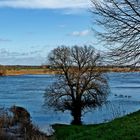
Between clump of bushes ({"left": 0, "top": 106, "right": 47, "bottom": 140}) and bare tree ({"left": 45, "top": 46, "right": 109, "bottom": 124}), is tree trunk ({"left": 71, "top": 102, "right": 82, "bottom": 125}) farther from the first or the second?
clump of bushes ({"left": 0, "top": 106, "right": 47, "bottom": 140})

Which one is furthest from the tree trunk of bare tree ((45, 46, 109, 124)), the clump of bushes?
the clump of bushes

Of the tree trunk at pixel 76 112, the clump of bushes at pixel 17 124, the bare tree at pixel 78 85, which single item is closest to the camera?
the clump of bushes at pixel 17 124

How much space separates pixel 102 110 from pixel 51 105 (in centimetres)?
565

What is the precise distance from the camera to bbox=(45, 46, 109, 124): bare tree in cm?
4891

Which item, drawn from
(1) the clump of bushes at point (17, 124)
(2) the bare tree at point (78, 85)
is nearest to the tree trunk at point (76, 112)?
(2) the bare tree at point (78, 85)

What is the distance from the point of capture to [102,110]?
50.0 metres

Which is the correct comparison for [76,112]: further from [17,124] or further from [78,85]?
[17,124]

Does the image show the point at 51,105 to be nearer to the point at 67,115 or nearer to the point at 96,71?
the point at 67,115

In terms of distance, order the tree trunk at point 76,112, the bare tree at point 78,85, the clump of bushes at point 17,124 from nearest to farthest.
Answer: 1. the clump of bushes at point 17,124
2. the tree trunk at point 76,112
3. the bare tree at point 78,85

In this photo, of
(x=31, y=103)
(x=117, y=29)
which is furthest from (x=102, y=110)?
(x=117, y=29)

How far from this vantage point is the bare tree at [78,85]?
160ft

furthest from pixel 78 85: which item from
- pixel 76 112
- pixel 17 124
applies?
pixel 17 124

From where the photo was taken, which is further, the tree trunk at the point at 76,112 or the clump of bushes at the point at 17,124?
the tree trunk at the point at 76,112

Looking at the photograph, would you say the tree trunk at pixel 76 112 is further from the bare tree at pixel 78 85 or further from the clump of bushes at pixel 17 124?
the clump of bushes at pixel 17 124
